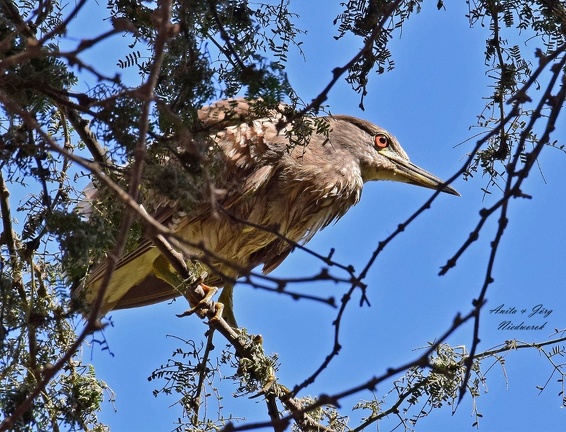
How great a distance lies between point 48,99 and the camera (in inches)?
99.0

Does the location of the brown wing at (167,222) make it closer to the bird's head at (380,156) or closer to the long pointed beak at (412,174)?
the bird's head at (380,156)

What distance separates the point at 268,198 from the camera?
4.82 m

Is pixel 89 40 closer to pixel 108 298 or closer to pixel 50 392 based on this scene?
pixel 50 392

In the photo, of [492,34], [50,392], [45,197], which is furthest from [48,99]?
[492,34]

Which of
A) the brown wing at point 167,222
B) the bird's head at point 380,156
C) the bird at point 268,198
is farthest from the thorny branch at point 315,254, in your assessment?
the bird's head at point 380,156

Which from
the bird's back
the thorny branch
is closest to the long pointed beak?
the bird's back

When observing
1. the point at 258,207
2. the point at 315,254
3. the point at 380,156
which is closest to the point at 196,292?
the point at 258,207

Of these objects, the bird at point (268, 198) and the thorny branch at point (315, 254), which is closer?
the thorny branch at point (315, 254)

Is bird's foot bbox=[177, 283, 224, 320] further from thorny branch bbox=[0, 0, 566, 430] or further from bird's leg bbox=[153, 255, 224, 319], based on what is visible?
thorny branch bbox=[0, 0, 566, 430]

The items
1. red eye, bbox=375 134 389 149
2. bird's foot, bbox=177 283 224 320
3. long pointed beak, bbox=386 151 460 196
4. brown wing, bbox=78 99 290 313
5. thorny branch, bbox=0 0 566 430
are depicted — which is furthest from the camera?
red eye, bbox=375 134 389 149

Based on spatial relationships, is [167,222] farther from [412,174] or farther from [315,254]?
[315,254]

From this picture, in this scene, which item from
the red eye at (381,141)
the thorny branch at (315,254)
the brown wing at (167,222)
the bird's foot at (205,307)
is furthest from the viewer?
the red eye at (381,141)

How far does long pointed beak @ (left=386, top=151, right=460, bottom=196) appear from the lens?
5.30 metres

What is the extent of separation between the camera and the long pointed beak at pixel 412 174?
209 inches
